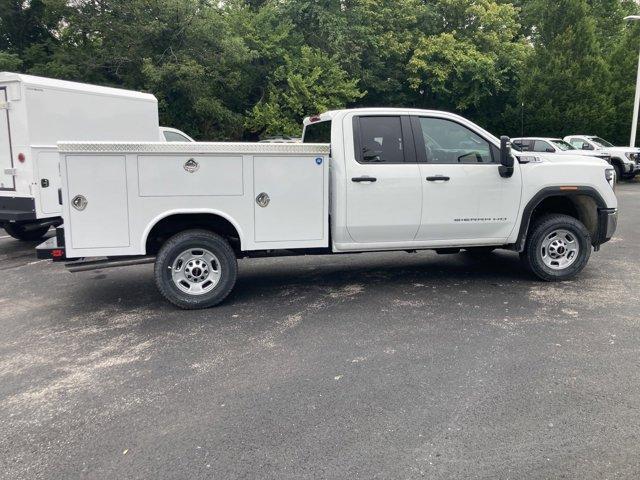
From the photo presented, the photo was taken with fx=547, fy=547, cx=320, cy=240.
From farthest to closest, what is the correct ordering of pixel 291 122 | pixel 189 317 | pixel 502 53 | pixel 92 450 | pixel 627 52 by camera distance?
pixel 502 53, pixel 627 52, pixel 291 122, pixel 189 317, pixel 92 450

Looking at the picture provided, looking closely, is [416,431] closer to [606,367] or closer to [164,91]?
[606,367]

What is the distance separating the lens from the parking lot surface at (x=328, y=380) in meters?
3.13

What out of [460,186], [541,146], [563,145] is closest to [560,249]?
[460,186]

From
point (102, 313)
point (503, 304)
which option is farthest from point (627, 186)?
point (102, 313)

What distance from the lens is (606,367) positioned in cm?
425

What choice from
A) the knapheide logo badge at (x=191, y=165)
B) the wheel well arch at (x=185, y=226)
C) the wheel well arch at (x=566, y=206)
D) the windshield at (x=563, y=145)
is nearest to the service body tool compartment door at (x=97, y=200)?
→ the wheel well arch at (x=185, y=226)

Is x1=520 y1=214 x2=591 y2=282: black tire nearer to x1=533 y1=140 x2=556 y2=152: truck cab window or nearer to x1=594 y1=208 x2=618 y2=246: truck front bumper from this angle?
x1=594 y1=208 x2=618 y2=246: truck front bumper

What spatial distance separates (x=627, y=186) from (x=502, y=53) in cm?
1209

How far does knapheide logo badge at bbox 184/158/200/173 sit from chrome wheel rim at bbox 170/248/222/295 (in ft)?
2.75

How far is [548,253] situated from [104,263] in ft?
17.0

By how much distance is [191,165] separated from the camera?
18.1ft

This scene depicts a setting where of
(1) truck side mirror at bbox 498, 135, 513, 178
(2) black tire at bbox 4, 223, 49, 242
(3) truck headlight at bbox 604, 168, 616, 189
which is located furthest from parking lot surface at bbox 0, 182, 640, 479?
(2) black tire at bbox 4, 223, 49, 242

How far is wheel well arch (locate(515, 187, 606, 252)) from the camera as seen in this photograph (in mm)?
6574

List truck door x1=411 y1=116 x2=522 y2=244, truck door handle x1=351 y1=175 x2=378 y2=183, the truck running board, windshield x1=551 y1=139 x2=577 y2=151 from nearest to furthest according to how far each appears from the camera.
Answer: the truck running board < truck door handle x1=351 y1=175 x2=378 y2=183 < truck door x1=411 y1=116 x2=522 y2=244 < windshield x1=551 y1=139 x2=577 y2=151
